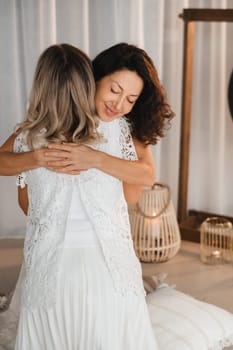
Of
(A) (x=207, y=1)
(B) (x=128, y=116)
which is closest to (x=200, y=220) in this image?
(A) (x=207, y=1)

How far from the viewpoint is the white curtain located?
10.5ft

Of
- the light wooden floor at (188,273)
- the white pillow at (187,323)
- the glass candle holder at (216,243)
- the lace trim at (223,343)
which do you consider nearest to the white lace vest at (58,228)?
the white pillow at (187,323)

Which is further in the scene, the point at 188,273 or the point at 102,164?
the point at 188,273

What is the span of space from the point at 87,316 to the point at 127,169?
38 cm

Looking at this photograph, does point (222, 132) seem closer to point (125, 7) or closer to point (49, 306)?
point (125, 7)

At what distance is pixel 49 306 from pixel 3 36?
1906 millimetres

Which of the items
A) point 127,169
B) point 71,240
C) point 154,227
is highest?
point 127,169

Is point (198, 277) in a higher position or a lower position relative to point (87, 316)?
lower

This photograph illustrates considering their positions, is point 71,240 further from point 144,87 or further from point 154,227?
point 154,227

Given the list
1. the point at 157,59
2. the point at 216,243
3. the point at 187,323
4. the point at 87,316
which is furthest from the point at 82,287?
the point at 157,59

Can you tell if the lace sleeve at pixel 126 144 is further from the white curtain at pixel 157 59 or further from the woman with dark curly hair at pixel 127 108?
the white curtain at pixel 157 59

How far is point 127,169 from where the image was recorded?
1.68m

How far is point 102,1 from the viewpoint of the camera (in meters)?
3.28

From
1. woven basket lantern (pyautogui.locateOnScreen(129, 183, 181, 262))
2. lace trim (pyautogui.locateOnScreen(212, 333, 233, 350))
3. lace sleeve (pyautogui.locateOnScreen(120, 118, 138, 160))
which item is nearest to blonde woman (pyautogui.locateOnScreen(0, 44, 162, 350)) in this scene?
lace sleeve (pyautogui.locateOnScreen(120, 118, 138, 160))
